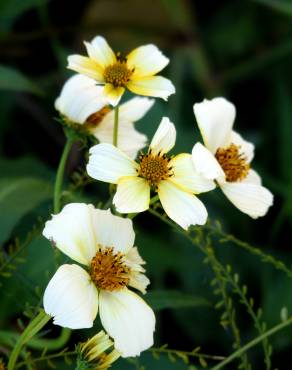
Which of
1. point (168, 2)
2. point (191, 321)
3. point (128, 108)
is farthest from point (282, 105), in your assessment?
point (128, 108)

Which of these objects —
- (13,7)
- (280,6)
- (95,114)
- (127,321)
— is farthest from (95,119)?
(280,6)

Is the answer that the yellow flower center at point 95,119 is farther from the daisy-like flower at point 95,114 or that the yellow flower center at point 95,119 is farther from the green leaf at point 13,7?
the green leaf at point 13,7

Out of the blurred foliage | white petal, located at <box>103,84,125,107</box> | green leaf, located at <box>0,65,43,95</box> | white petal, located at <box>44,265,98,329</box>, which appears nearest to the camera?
white petal, located at <box>44,265,98,329</box>

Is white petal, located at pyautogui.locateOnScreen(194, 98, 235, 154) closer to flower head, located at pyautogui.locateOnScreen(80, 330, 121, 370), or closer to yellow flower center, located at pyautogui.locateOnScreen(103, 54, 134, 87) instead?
yellow flower center, located at pyautogui.locateOnScreen(103, 54, 134, 87)

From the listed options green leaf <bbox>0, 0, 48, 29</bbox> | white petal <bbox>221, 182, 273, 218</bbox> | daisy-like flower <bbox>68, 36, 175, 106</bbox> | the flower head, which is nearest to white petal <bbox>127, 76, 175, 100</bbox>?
daisy-like flower <bbox>68, 36, 175, 106</bbox>

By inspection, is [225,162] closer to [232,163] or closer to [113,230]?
[232,163]

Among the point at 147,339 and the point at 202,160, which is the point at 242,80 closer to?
the point at 202,160
